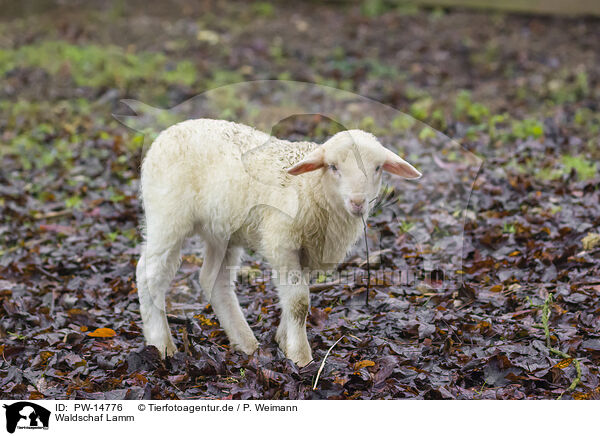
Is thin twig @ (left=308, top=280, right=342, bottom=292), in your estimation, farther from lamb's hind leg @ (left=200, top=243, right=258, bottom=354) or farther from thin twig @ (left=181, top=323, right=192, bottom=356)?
thin twig @ (left=181, top=323, right=192, bottom=356)

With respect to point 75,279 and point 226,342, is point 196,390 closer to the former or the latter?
point 226,342

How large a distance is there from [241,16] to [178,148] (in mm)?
8596

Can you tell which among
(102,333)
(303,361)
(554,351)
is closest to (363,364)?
(303,361)

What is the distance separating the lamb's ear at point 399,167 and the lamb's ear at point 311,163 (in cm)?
32

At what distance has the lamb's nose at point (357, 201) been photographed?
375 cm

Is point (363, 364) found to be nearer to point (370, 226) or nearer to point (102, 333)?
point (370, 226)

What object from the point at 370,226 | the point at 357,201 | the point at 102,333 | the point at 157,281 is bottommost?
Result: the point at 102,333

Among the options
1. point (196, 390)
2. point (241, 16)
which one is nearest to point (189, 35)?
point (241, 16)

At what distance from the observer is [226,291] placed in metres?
4.68

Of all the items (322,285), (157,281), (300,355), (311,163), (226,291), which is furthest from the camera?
(322,285)
